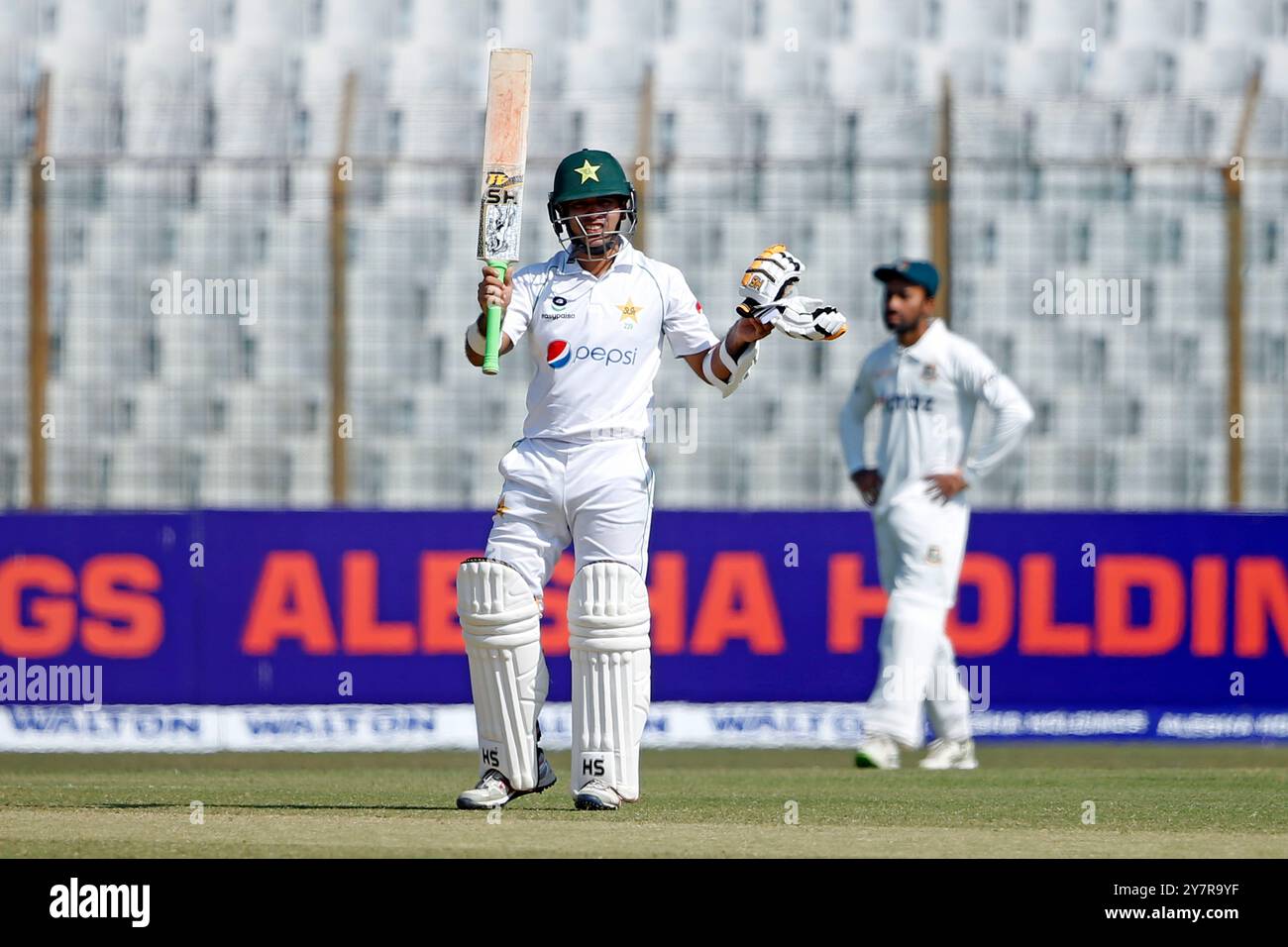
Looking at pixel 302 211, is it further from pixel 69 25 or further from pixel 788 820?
pixel 788 820

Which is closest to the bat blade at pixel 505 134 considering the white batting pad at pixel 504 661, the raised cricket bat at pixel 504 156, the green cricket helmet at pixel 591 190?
the raised cricket bat at pixel 504 156

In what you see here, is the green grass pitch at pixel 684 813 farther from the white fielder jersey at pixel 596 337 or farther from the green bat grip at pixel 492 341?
the green bat grip at pixel 492 341

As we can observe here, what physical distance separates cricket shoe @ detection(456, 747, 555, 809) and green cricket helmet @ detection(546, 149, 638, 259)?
1.39 meters

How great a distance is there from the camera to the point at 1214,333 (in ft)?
38.5

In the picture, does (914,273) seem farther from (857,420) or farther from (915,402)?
(857,420)

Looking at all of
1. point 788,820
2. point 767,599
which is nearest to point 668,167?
point 767,599

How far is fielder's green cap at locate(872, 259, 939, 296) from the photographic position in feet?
30.9

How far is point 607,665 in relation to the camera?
609 centimetres

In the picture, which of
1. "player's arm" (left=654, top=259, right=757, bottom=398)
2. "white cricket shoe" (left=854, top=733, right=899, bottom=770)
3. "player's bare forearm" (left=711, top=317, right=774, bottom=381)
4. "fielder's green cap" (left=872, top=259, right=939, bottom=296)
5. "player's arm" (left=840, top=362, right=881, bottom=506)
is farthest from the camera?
"player's arm" (left=840, top=362, right=881, bottom=506)

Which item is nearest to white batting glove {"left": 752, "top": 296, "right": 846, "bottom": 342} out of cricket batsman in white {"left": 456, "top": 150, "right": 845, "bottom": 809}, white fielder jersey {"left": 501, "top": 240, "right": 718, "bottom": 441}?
cricket batsman in white {"left": 456, "top": 150, "right": 845, "bottom": 809}

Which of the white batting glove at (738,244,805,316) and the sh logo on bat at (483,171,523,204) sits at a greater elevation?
the sh logo on bat at (483,171,523,204)

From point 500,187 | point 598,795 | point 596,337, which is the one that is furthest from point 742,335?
point 598,795

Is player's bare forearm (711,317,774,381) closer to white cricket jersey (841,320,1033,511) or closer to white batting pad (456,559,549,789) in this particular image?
white batting pad (456,559,549,789)

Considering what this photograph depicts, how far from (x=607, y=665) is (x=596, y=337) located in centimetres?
89
